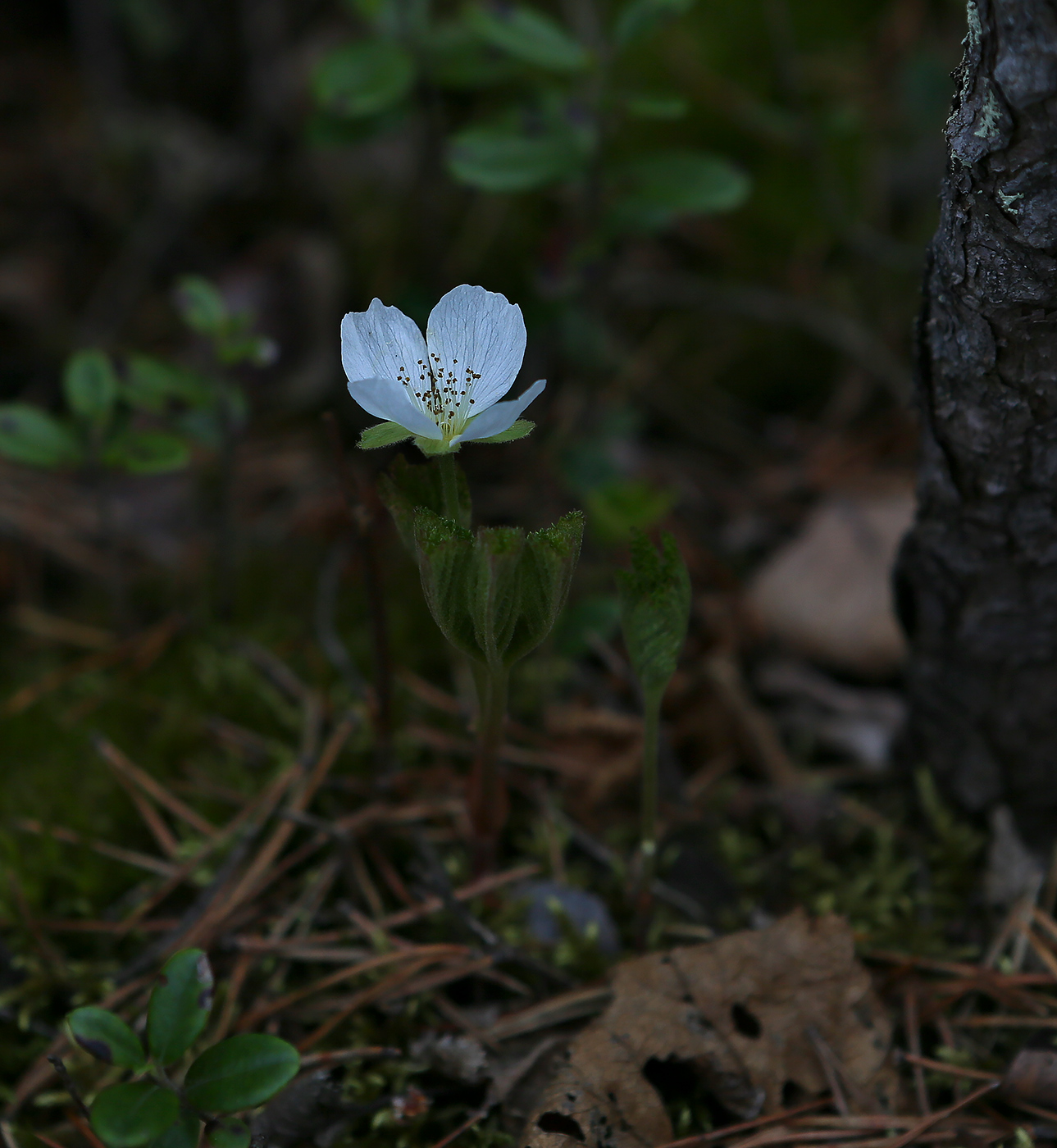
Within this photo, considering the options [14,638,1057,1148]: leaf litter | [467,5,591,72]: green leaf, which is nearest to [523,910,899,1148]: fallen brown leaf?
[14,638,1057,1148]: leaf litter

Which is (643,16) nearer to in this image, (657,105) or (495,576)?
(657,105)

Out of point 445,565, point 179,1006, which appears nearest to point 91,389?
point 445,565

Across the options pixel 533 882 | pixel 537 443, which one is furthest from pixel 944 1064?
pixel 537 443

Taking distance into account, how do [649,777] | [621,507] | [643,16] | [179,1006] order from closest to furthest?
1. [179,1006]
2. [649,777]
3. [643,16]
4. [621,507]

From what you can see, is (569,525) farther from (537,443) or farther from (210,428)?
(537,443)

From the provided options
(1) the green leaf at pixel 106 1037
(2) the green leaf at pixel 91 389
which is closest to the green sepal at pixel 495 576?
(1) the green leaf at pixel 106 1037

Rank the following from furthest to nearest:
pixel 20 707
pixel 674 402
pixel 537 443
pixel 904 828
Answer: pixel 674 402 < pixel 537 443 < pixel 20 707 < pixel 904 828
